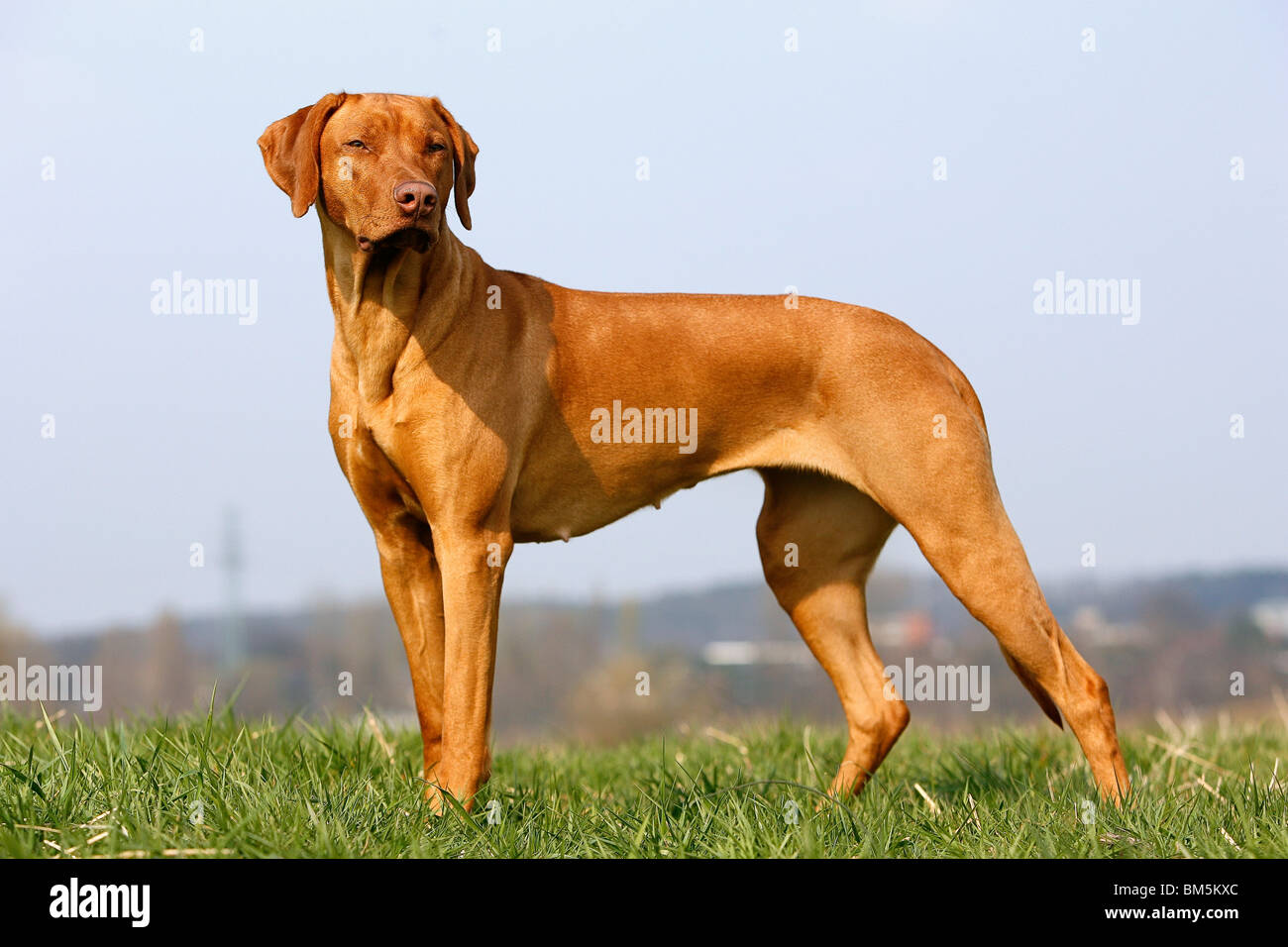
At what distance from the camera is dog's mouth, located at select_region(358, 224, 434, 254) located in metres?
3.92

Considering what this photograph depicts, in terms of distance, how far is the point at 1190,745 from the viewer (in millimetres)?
6688

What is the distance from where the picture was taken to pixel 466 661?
13.9 feet

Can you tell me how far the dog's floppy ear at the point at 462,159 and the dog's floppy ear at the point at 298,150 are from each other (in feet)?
1.33

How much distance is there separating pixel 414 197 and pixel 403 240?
17 cm

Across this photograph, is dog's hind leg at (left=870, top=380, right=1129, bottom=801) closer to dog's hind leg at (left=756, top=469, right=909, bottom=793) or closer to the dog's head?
dog's hind leg at (left=756, top=469, right=909, bottom=793)

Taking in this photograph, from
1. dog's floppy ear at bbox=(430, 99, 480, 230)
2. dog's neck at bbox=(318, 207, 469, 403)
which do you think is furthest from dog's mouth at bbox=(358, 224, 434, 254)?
dog's floppy ear at bbox=(430, 99, 480, 230)

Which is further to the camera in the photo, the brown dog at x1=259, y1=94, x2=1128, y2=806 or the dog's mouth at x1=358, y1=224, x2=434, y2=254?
the brown dog at x1=259, y1=94, x2=1128, y2=806

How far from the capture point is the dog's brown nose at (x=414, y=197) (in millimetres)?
3857

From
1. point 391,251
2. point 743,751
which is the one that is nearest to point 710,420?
point 391,251

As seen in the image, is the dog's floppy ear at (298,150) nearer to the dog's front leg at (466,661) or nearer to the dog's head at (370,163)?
the dog's head at (370,163)

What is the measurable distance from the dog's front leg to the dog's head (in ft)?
3.78
